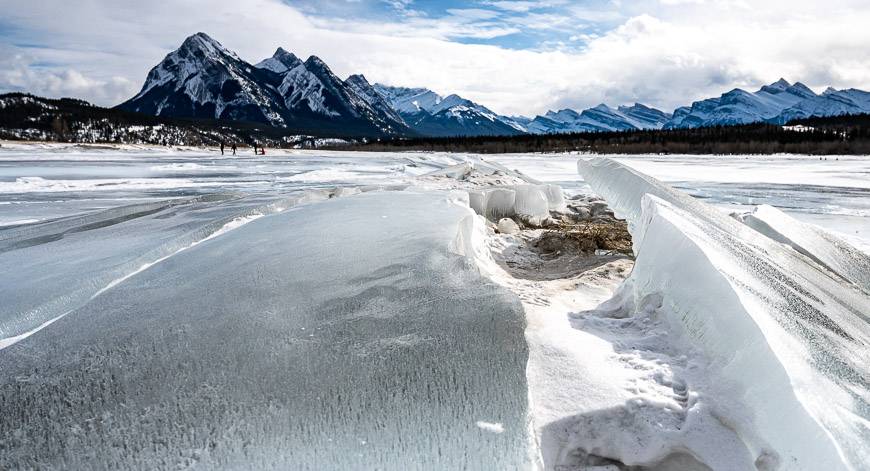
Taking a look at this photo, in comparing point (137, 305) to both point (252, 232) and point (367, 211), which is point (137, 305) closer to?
point (252, 232)

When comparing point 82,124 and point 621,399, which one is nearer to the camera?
point 621,399

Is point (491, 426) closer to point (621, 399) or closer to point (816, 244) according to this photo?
point (621, 399)

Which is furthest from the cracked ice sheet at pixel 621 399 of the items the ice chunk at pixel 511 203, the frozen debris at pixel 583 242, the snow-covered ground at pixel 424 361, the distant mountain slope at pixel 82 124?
the distant mountain slope at pixel 82 124

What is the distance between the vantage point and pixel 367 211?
14.9 ft

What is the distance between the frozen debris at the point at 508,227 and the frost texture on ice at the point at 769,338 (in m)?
2.48

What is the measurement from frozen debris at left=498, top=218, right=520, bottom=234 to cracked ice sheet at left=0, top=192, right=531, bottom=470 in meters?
2.90

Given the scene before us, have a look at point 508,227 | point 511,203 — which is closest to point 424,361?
point 508,227

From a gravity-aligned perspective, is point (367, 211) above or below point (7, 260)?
above

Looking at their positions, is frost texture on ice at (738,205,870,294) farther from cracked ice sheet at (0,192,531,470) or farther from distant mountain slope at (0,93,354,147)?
distant mountain slope at (0,93,354,147)

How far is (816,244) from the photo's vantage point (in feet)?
13.7

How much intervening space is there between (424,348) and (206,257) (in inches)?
75.0

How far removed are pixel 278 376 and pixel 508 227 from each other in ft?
13.6

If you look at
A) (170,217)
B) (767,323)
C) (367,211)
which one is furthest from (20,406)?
(170,217)

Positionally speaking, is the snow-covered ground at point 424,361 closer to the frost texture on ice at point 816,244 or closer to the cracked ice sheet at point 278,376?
the cracked ice sheet at point 278,376
